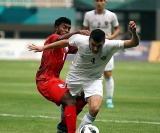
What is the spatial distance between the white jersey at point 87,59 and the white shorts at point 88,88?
0.06 metres

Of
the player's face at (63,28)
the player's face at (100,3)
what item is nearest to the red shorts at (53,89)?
the player's face at (63,28)

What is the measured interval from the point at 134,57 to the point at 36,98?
25.0m

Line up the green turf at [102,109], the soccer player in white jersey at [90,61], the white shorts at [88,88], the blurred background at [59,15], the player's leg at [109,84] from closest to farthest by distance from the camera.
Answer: the soccer player in white jersey at [90,61]
the white shorts at [88,88]
the green turf at [102,109]
the player's leg at [109,84]
the blurred background at [59,15]

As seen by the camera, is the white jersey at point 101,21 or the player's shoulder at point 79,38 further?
the white jersey at point 101,21

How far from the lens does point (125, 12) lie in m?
60.4

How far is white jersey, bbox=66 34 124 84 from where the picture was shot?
10.2m

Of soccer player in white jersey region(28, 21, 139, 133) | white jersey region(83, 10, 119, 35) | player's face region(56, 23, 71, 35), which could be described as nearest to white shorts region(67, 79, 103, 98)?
soccer player in white jersey region(28, 21, 139, 133)

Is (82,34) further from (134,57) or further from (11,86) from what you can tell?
(134,57)

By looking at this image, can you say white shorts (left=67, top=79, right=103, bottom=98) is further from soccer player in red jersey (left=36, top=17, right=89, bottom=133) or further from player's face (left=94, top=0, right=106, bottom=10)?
player's face (left=94, top=0, right=106, bottom=10)

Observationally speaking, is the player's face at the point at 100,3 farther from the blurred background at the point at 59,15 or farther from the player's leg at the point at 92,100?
the blurred background at the point at 59,15

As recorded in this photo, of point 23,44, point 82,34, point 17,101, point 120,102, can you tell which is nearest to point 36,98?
point 17,101

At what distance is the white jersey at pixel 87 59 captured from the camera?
10219 millimetres

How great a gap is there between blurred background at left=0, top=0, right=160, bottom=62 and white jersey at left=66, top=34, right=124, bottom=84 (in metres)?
44.3

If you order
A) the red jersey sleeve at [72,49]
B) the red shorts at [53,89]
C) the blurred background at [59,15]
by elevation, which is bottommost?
the blurred background at [59,15]
